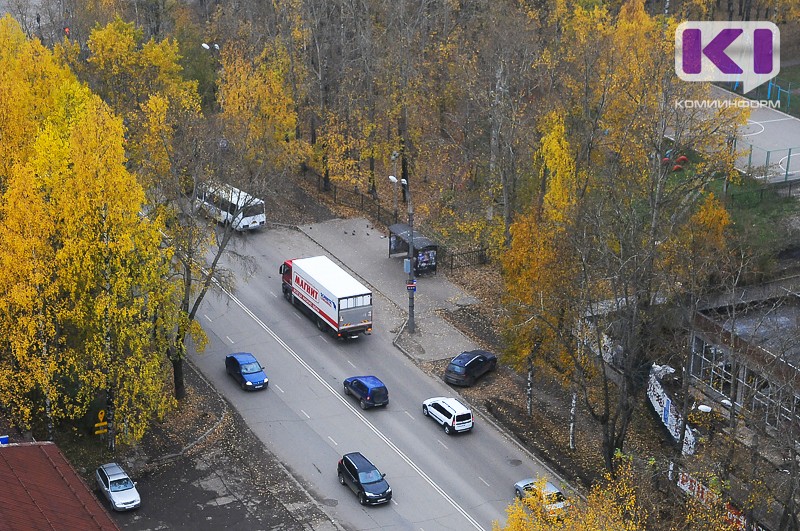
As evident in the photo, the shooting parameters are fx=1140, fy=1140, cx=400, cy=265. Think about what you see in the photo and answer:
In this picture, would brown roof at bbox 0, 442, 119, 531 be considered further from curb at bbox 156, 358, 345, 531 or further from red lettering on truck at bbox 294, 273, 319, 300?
red lettering on truck at bbox 294, 273, 319, 300

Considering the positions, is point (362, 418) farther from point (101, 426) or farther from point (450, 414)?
point (101, 426)

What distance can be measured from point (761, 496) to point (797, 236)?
22911mm

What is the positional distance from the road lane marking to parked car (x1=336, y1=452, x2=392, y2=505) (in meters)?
1.98

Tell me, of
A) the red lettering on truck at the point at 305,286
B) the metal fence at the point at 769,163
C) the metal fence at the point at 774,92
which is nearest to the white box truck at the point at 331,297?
the red lettering on truck at the point at 305,286

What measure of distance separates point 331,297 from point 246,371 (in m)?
5.74

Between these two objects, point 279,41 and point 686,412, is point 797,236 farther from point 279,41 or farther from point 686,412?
point 279,41

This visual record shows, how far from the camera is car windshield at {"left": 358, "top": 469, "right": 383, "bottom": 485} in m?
43.5

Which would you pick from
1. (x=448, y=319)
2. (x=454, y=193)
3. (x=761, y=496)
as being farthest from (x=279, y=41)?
(x=761, y=496)

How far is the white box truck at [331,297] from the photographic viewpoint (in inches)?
2152

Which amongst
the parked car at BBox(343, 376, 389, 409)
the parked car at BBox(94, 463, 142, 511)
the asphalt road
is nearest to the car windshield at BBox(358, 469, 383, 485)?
the asphalt road

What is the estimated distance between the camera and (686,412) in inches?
1702

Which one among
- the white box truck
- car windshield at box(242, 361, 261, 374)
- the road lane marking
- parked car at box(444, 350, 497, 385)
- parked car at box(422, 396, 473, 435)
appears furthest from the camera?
the white box truck

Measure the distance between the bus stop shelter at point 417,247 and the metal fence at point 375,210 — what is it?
1.01 metres

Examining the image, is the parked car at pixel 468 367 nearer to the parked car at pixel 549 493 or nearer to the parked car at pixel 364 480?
the parked car at pixel 549 493
